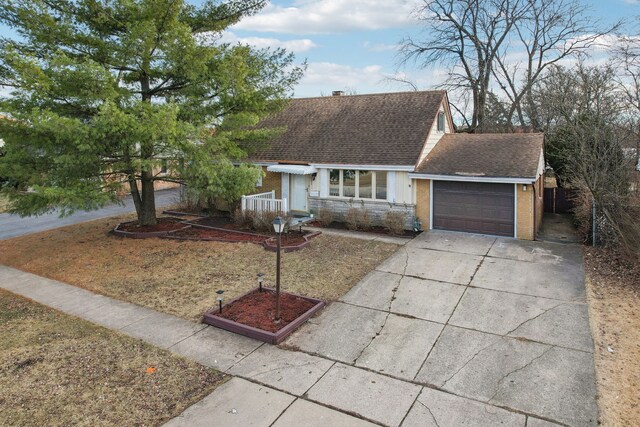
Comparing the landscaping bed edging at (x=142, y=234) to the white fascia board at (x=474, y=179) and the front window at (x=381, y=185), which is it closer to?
the front window at (x=381, y=185)

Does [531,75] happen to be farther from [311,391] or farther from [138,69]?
[311,391]

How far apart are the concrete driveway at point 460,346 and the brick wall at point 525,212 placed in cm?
264

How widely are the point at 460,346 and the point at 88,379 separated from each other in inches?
218

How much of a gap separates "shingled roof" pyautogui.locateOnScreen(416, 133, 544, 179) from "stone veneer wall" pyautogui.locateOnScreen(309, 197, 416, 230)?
1575 mm

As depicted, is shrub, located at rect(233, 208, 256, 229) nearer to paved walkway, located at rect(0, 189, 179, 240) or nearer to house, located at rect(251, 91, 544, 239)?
house, located at rect(251, 91, 544, 239)

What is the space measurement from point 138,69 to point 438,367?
11938 mm

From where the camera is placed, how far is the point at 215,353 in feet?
20.9

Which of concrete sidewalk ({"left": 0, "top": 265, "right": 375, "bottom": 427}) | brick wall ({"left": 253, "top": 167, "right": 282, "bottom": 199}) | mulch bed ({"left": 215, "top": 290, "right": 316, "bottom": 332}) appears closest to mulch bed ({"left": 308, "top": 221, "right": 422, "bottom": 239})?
brick wall ({"left": 253, "top": 167, "right": 282, "bottom": 199})

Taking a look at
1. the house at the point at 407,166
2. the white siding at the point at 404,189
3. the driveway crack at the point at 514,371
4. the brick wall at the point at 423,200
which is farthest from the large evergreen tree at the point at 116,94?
the driveway crack at the point at 514,371

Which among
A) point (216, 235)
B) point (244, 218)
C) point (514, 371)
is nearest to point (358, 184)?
point (244, 218)

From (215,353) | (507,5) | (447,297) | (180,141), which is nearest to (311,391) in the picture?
(215,353)

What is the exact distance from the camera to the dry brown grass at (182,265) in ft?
29.6

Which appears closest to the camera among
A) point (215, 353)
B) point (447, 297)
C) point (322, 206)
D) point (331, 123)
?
point (215, 353)

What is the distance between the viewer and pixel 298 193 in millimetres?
17547
